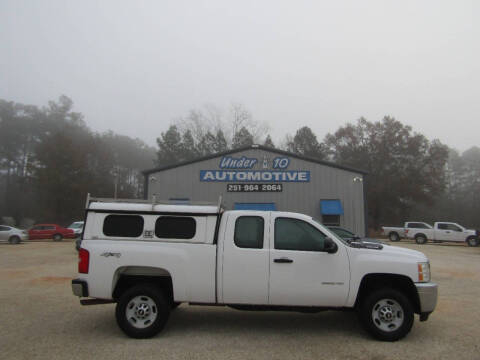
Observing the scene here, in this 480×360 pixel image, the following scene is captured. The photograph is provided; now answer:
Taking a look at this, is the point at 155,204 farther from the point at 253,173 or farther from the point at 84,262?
the point at 253,173

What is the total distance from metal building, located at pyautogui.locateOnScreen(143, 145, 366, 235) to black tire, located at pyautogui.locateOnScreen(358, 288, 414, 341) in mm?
15266

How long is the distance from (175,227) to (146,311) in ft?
→ 4.40

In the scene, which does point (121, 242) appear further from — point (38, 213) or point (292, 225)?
point (38, 213)

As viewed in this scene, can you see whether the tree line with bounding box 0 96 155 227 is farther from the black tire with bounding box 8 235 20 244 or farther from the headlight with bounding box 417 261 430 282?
the headlight with bounding box 417 261 430 282

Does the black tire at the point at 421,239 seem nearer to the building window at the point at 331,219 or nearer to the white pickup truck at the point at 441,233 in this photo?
the white pickup truck at the point at 441,233

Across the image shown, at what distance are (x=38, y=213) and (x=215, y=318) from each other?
5557cm

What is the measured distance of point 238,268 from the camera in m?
5.35

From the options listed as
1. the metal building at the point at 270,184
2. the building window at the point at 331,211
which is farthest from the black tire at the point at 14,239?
the building window at the point at 331,211

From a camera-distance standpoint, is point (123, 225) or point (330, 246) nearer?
point (330, 246)

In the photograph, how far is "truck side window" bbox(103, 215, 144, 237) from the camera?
18.4 ft

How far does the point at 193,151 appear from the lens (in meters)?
58.9

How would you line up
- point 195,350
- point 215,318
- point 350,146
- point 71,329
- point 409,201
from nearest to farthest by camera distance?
point 195,350 → point 71,329 → point 215,318 → point 409,201 → point 350,146

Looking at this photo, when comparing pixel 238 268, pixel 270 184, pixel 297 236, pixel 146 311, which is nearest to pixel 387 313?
pixel 297 236

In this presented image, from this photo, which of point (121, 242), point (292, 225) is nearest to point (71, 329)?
point (121, 242)
